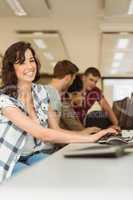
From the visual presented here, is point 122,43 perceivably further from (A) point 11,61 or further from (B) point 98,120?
(A) point 11,61

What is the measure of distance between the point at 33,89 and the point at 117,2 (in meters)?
3.98

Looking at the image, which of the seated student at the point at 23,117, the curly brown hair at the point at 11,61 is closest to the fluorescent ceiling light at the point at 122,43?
the seated student at the point at 23,117

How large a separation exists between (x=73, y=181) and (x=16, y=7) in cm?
602

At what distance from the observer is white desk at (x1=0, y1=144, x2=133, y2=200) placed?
0.70 metres

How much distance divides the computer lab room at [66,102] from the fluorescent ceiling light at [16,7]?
0.06ft

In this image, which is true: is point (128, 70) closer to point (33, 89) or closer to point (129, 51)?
point (129, 51)

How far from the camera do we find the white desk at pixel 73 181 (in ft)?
2.28

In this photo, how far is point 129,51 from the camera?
31.4 feet

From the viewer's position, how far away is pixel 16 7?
259 inches

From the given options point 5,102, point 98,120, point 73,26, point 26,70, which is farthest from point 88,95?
point 73,26

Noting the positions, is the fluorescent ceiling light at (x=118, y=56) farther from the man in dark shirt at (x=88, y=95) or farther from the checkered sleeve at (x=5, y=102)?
the checkered sleeve at (x=5, y=102)

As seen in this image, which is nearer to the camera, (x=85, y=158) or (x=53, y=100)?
(x=85, y=158)

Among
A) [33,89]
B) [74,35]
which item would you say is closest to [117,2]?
[74,35]

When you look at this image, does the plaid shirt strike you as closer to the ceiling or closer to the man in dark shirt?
the man in dark shirt
